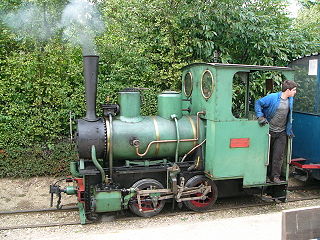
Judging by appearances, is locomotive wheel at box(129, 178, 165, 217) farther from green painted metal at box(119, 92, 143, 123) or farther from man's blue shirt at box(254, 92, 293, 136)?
man's blue shirt at box(254, 92, 293, 136)

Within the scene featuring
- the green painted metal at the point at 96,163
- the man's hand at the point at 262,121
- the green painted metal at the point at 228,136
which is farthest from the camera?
the man's hand at the point at 262,121

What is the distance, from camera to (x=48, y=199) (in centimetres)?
685

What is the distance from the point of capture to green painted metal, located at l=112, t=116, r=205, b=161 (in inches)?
225

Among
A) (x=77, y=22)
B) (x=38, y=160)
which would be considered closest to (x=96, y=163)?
(x=38, y=160)

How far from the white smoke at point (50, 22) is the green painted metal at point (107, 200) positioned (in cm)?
411

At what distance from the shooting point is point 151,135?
582cm

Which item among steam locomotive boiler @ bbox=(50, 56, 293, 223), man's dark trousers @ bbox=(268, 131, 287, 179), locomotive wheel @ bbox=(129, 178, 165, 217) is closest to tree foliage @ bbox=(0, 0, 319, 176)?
steam locomotive boiler @ bbox=(50, 56, 293, 223)

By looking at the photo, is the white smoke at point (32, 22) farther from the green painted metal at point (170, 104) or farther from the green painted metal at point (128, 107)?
the green painted metal at point (170, 104)

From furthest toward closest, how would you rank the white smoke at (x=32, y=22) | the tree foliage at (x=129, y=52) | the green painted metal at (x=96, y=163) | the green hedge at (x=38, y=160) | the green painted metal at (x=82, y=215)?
the white smoke at (x=32, y=22) → the tree foliage at (x=129, y=52) → the green hedge at (x=38, y=160) → the green painted metal at (x=82, y=215) → the green painted metal at (x=96, y=163)

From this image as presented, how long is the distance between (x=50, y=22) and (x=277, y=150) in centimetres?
640

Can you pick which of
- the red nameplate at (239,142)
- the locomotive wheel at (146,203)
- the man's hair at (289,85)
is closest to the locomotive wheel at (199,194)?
the locomotive wheel at (146,203)

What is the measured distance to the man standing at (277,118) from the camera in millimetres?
6125

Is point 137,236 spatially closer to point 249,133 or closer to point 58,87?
point 249,133

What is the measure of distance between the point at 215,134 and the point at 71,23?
190 inches
